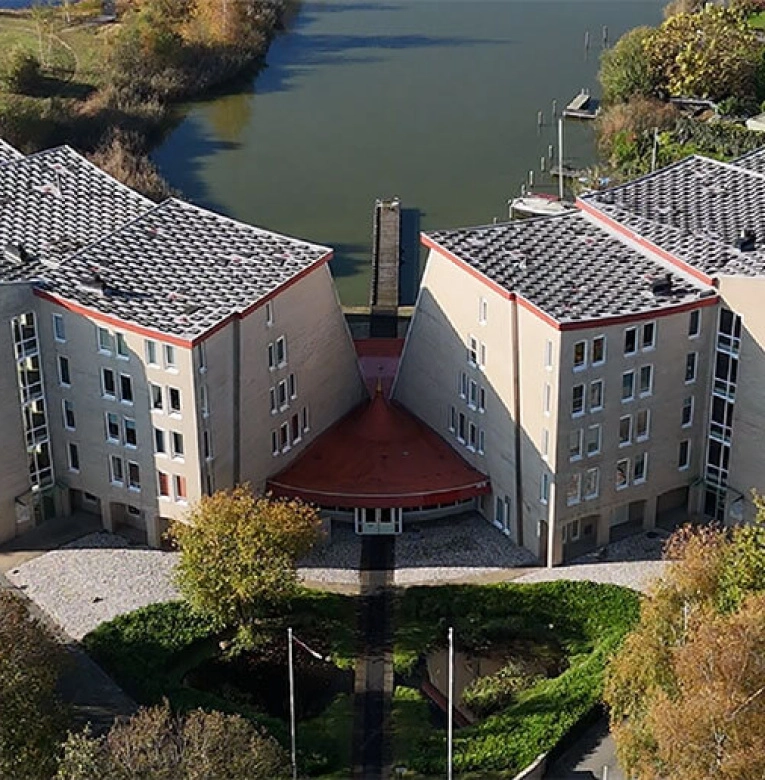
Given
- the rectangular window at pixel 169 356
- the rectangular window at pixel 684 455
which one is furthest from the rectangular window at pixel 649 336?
the rectangular window at pixel 169 356

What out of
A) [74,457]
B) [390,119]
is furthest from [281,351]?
[390,119]

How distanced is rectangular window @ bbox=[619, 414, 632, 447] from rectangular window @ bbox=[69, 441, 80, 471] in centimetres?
2006

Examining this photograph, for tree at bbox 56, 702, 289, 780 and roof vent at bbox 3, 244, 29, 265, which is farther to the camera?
roof vent at bbox 3, 244, 29, 265

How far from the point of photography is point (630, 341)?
52.1 m

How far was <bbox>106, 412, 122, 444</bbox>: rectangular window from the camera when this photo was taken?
54.0 metres

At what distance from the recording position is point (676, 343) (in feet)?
174

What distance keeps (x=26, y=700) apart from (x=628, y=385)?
23.6 meters

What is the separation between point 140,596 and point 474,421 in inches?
553

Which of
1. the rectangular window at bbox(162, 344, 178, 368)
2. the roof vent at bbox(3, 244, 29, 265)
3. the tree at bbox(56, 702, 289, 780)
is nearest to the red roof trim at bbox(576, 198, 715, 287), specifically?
the rectangular window at bbox(162, 344, 178, 368)

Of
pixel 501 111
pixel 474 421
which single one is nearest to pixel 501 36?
pixel 501 111

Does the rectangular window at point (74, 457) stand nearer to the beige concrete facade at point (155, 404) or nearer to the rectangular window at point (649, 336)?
the beige concrete facade at point (155, 404)

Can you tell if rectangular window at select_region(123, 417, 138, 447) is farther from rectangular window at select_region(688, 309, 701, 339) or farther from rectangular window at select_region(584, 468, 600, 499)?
rectangular window at select_region(688, 309, 701, 339)

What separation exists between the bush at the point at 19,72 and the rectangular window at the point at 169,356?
64.2 metres

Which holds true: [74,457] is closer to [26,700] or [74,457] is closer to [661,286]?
[26,700]
